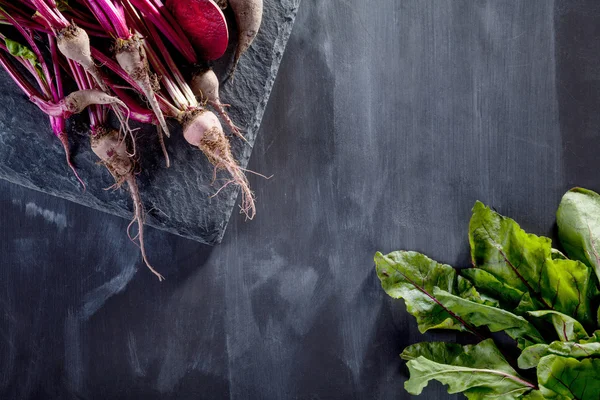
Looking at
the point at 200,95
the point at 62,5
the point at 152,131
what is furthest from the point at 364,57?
the point at 62,5

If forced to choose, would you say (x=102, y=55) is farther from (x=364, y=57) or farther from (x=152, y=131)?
(x=364, y=57)

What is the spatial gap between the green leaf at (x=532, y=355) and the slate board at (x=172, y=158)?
678 millimetres

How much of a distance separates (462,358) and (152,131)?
32.2 inches

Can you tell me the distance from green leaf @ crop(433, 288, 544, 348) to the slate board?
503 mm

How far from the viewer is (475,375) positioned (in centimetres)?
117

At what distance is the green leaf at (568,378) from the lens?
1.07 meters

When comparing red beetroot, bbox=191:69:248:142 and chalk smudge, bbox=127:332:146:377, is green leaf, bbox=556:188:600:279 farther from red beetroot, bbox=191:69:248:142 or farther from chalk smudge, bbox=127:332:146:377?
chalk smudge, bbox=127:332:146:377

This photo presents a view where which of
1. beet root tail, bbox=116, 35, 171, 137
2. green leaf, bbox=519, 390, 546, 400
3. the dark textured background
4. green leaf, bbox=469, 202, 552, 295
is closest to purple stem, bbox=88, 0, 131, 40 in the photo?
beet root tail, bbox=116, 35, 171, 137

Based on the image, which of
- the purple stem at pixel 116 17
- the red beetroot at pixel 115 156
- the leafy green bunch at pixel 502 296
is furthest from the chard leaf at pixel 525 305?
the purple stem at pixel 116 17

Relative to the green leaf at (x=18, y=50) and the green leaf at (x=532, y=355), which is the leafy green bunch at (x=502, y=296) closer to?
the green leaf at (x=532, y=355)

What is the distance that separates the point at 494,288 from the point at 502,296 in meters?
0.02

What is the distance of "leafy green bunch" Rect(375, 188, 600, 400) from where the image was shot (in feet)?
3.80

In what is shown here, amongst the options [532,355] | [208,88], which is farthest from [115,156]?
[532,355]

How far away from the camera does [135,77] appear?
1.04 meters
